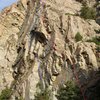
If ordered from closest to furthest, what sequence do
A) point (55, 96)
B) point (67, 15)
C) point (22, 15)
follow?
point (55, 96) < point (67, 15) < point (22, 15)

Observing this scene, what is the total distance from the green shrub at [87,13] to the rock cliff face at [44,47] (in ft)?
3.80

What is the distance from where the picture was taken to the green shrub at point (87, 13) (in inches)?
1868

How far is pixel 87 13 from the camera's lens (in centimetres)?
4719

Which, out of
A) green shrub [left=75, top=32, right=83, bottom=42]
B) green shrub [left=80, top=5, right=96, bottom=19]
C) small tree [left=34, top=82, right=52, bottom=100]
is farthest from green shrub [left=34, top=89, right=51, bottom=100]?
green shrub [left=80, top=5, right=96, bottom=19]

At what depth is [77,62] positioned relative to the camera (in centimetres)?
3875

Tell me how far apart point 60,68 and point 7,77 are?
6.91 meters

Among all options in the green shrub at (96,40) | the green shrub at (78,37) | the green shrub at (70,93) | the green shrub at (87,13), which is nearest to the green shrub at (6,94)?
the green shrub at (70,93)

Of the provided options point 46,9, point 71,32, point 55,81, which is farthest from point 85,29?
point 55,81

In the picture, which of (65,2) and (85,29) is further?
(65,2)

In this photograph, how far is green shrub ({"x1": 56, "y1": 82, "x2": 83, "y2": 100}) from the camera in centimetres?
3628

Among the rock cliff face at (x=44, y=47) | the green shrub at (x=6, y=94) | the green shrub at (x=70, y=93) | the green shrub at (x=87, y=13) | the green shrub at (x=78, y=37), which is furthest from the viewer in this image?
the green shrub at (x=87, y=13)

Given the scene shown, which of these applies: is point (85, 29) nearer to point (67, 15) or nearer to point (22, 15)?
point (67, 15)

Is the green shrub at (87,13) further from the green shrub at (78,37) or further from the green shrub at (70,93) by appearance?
the green shrub at (70,93)

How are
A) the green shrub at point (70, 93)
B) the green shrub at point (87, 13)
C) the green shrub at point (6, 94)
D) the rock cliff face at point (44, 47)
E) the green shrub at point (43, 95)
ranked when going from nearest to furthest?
1. the green shrub at point (70, 93)
2. the green shrub at point (43, 95)
3. the rock cliff face at point (44, 47)
4. the green shrub at point (6, 94)
5. the green shrub at point (87, 13)
